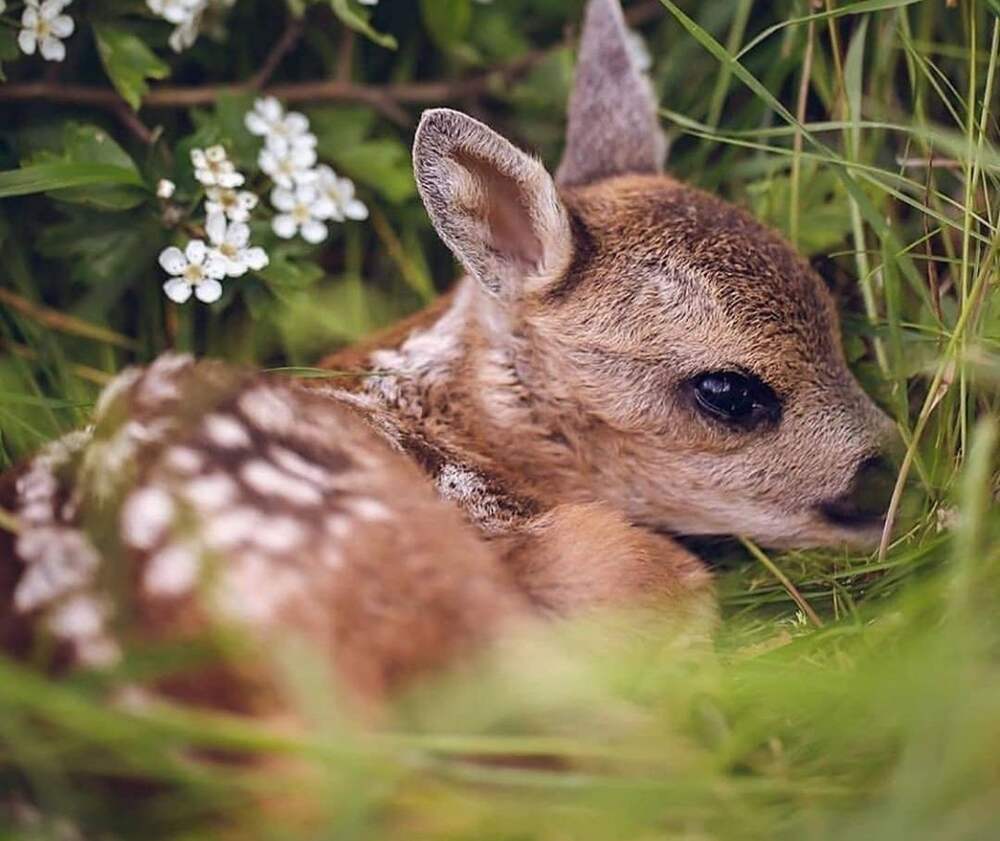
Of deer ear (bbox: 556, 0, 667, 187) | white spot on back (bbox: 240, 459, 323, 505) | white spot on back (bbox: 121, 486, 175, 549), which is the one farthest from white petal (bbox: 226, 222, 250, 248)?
white spot on back (bbox: 121, 486, 175, 549)

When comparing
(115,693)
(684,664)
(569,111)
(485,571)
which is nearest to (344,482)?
(485,571)

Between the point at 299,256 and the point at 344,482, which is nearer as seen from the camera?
the point at 344,482

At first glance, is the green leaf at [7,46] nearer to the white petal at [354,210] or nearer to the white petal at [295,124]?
the white petal at [295,124]

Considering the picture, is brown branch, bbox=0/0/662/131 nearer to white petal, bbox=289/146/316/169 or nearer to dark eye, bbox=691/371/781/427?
white petal, bbox=289/146/316/169

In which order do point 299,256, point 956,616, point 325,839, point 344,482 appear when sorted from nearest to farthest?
point 325,839, point 956,616, point 344,482, point 299,256

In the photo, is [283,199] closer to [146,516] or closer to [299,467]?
[299,467]

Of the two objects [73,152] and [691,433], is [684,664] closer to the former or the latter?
[691,433]
